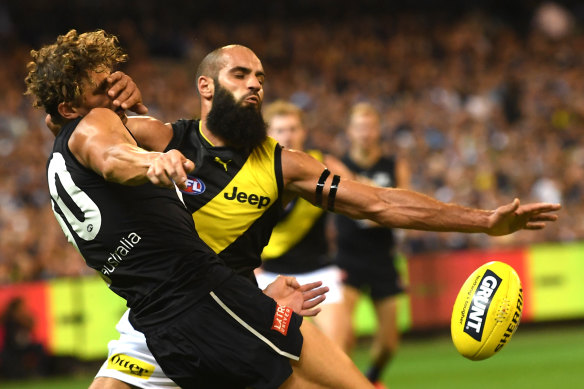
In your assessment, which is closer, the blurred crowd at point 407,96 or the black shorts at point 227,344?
the black shorts at point 227,344

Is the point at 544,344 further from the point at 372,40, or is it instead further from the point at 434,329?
the point at 372,40

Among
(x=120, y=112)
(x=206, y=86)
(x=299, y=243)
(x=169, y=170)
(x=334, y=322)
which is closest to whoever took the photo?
(x=169, y=170)

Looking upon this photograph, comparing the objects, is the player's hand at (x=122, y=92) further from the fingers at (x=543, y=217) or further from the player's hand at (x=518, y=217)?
the fingers at (x=543, y=217)

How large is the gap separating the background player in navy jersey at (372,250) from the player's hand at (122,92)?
4.29 metres

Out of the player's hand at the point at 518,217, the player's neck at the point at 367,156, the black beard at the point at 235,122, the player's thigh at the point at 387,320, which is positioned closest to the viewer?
the player's hand at the point at 518,217

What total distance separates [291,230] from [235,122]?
10.2 ft

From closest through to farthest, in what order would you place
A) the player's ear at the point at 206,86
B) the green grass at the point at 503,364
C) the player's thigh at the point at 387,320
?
the player's ear at the point at 206,86, the player's thigh at the point at 387,320, the green grass at the point at 503,364

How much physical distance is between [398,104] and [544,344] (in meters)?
6.55

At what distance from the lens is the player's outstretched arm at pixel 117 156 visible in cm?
350

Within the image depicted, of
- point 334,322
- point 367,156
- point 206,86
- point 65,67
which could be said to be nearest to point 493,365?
point 367,156

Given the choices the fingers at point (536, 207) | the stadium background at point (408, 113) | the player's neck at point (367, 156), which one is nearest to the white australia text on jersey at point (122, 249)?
the fingers at point (536, 207)

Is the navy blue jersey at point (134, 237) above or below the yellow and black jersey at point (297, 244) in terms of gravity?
above

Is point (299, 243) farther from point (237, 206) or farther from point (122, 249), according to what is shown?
point (122, 249)

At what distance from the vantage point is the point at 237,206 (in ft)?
15.4
